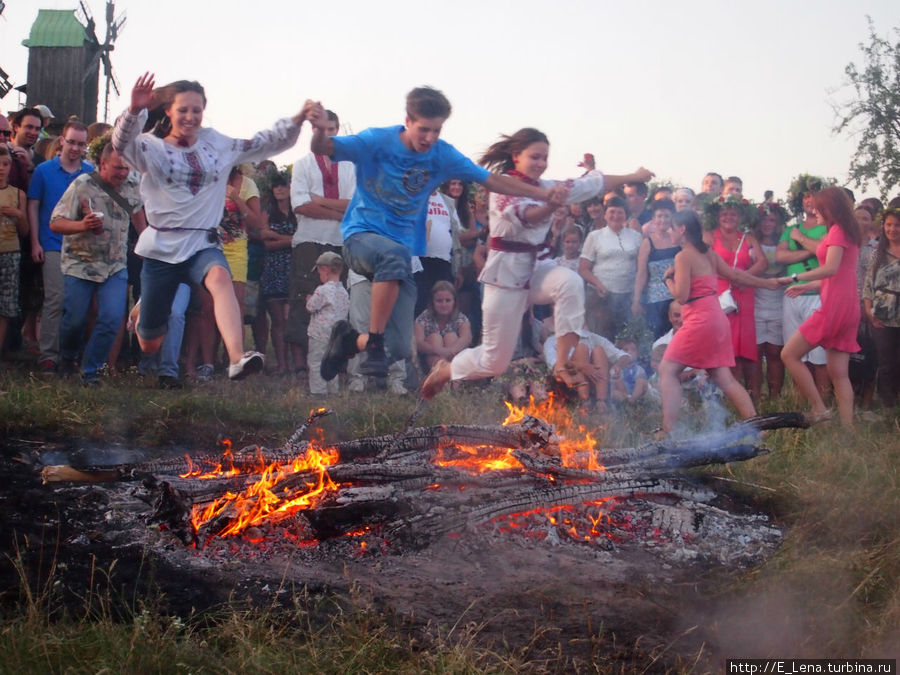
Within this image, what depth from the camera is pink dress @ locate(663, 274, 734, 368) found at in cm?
786

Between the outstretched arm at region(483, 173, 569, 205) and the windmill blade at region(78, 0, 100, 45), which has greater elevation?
the windmill blade at region(78, 0, 100, 45)

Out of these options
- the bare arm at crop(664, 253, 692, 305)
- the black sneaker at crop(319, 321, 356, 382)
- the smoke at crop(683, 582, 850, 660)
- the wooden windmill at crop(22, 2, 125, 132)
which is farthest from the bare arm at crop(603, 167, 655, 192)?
the wooden windmill at crop(22, 2, 125, 132)

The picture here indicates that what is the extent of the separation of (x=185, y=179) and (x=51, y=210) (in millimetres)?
3115

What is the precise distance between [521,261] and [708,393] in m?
2.72

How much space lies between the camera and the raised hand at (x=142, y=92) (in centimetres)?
621

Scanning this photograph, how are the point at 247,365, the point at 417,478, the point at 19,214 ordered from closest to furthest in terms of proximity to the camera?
the point at 417,478, the point at 247,365, the point at 19,214

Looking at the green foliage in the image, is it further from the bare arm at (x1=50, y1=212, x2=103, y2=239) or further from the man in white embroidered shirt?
the bare arm at (x1=50, y1=212, x2=103, y2=239)

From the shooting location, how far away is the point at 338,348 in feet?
26.0

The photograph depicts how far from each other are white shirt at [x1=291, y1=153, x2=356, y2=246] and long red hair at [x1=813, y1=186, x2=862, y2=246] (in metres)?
4.47

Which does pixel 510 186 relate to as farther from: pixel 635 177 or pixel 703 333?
pixel 703 333

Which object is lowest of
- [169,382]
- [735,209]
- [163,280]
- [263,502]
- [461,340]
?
[263,502]

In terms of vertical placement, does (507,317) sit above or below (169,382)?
above

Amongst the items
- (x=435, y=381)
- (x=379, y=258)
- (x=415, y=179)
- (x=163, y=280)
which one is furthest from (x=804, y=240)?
(x=163, y=280)

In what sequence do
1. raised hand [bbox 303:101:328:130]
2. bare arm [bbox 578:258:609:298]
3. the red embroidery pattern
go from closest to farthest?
raised hand [bbox 303:101:328:130] < the red embroidery pattern < bare arm [bbox 578:258:609:298]
